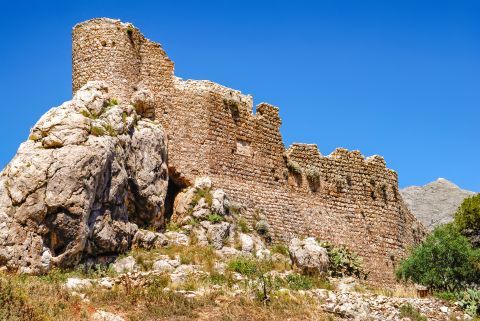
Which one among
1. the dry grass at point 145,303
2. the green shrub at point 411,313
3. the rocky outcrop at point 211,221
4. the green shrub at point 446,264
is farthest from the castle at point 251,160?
the green shrub at point 411,313

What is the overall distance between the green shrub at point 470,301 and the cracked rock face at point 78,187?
30.1ft

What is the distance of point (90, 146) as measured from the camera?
2105cm

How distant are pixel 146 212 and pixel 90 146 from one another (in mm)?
3316

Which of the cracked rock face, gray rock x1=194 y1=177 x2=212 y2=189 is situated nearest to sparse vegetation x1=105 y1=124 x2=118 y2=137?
the cracked rock face

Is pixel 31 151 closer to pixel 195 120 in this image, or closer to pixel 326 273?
pixel 195 120

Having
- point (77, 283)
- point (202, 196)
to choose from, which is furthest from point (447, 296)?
point (77, 283)

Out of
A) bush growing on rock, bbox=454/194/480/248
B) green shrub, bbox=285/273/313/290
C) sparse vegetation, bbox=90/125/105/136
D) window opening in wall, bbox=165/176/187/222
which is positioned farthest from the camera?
bush growing on rock, bbox=454/194/480/248

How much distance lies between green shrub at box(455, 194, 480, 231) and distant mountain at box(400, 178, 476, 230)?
10.4 metres

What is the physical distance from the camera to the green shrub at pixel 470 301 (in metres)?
20.0

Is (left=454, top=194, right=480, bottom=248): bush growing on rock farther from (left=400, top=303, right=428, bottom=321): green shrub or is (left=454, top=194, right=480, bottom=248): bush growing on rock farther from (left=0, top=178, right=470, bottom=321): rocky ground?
(left=400, top=303, right=428, bottom=321): green shrub

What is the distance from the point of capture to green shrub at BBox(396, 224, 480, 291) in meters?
23.9

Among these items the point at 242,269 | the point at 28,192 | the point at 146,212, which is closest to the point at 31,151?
the point at 28,192

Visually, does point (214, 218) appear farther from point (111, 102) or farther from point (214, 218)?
point (111, 102)

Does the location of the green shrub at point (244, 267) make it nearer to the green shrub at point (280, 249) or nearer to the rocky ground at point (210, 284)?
the rocky ground at point (210, 284)
